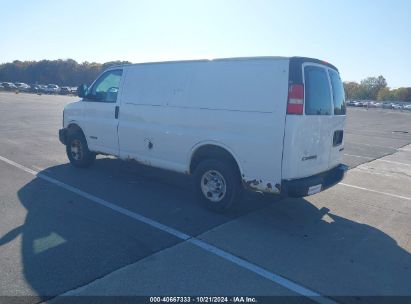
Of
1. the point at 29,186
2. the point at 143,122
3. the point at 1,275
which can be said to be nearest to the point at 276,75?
the point at 143,122

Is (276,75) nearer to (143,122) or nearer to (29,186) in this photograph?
(143,122)

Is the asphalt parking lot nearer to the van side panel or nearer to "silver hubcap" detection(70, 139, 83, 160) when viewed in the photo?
"silver hubcap" detection(70, 139, 83, 160)

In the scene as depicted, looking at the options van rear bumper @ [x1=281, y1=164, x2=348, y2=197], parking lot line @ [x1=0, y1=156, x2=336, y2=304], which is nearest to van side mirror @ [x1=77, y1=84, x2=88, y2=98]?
parking lot line @ [x1=0, y1=156, x2=336, y2=304]

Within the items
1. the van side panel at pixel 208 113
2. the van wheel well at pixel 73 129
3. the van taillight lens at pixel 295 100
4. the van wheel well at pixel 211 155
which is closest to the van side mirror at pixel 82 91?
the van wheel well at pixel 73 129

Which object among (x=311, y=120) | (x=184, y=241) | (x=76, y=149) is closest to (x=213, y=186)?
(x=184, y=241)

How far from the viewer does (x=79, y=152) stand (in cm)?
799

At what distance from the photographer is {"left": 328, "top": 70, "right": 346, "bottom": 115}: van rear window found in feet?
18.5

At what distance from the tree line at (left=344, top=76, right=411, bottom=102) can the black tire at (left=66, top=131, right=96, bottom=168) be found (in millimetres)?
129191

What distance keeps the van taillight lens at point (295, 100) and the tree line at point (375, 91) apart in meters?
131

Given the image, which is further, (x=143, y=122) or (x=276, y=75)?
(x=143, y=122)

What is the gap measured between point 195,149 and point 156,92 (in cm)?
133

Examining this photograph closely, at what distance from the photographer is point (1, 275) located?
3.56 metres

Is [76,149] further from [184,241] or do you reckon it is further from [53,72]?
[53,72]

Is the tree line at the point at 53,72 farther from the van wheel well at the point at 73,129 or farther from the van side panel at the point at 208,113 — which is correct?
the van side panel at the point at 208,113
